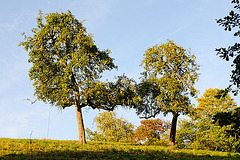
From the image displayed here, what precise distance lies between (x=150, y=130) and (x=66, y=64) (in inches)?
1462

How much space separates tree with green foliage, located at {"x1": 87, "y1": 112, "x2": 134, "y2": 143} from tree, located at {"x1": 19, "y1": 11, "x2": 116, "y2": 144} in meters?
28.4

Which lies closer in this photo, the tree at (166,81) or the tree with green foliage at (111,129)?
the tree at (166,81)

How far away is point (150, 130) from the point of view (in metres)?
60.7

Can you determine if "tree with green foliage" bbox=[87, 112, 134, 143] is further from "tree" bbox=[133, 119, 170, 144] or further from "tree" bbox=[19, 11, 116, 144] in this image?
"tree" bbox=[19, 11, 116, 144]

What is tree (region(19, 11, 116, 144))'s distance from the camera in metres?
29.0

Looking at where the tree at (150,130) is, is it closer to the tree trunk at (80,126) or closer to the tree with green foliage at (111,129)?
the tree with green foliage at (111,129)

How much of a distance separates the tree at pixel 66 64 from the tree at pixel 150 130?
30.1m

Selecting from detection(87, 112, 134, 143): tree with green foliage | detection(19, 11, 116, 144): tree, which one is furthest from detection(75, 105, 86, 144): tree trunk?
detection(87, 112, 134, 143): tree with green foliage

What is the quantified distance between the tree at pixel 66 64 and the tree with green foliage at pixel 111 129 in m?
28.4

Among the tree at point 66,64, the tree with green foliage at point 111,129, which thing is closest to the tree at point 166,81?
the tree at point 66,64

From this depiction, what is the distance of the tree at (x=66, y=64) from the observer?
2898 centimetres

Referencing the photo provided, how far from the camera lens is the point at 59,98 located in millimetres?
29141

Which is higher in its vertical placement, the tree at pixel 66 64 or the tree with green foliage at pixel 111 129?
the tree at pixel 66 64

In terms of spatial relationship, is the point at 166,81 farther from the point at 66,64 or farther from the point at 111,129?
the point at 111,129
